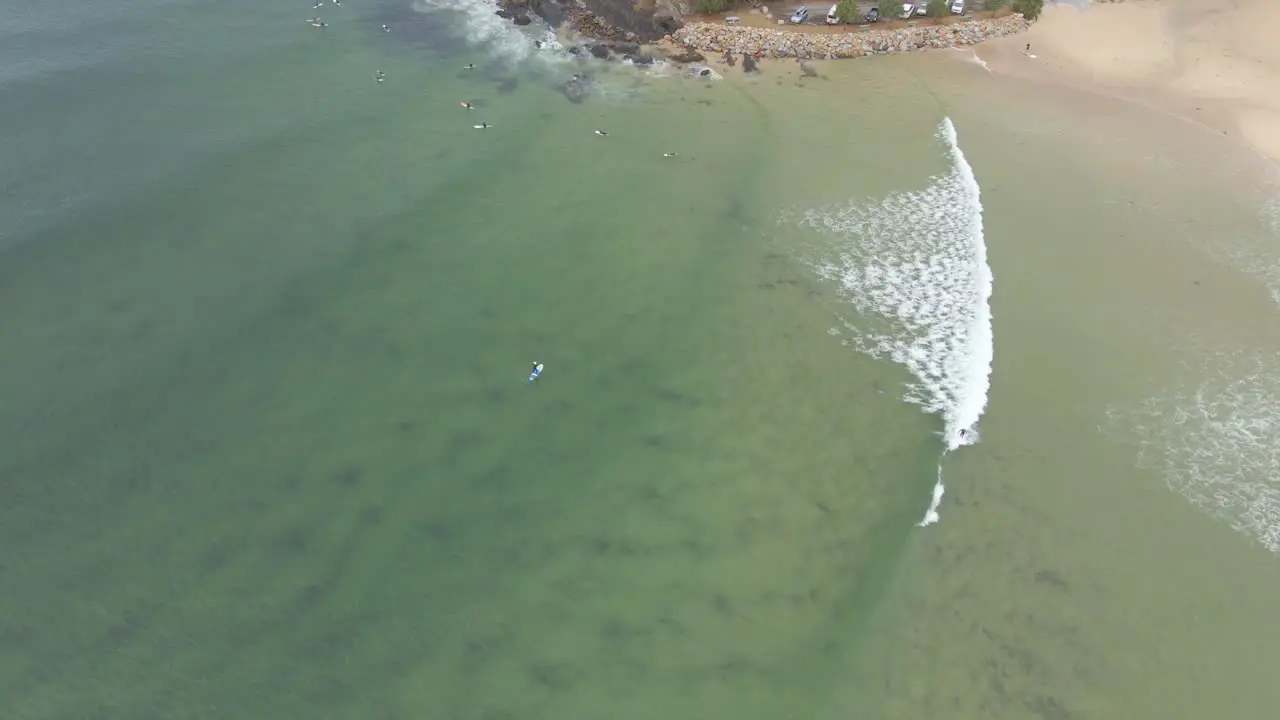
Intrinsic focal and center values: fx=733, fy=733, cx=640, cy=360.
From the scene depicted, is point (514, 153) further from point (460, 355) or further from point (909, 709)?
point (909, 709)

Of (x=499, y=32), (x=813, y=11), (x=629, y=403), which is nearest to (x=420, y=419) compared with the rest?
(x=629, y=403)

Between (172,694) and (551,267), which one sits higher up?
(551,267)

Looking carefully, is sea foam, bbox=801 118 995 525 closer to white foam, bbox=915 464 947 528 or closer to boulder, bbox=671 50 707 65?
white foam, bbox=915 464 947 528

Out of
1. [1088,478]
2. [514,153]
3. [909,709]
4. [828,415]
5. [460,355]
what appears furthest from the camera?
[514,153]

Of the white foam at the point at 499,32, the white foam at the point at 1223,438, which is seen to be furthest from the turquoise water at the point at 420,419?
the white foam at the point at 1223,438

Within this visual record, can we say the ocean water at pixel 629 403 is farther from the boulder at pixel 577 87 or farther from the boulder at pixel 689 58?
the boulder at pixel 689 58

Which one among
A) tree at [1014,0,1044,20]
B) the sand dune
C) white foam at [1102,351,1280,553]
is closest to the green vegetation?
the sand dune

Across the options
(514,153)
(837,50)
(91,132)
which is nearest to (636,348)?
(514,153)
